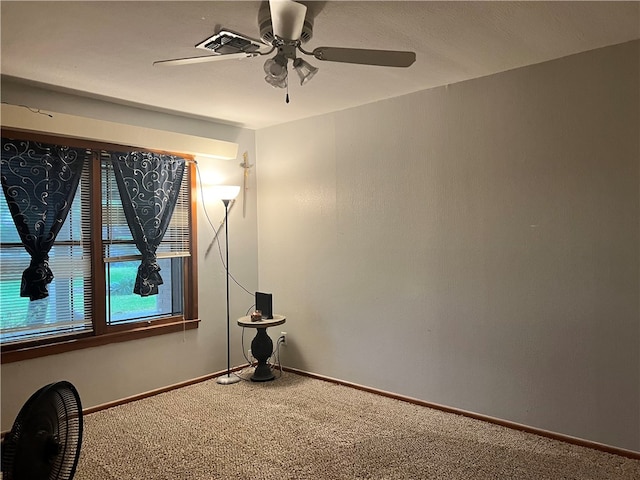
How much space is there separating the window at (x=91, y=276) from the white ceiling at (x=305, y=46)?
72cm

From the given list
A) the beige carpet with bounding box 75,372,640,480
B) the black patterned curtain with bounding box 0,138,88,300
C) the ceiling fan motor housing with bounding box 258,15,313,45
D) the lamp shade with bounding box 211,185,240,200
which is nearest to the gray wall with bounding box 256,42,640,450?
the beige carpet with bounding box 75,372,640,480

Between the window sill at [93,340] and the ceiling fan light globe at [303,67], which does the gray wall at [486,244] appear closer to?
the window sill at [93,340]

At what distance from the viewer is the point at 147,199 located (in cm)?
381

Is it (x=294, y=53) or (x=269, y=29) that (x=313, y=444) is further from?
(x=269, y=29)

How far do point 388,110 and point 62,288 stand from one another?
108 inches

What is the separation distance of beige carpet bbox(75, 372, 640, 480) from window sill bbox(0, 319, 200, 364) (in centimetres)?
51

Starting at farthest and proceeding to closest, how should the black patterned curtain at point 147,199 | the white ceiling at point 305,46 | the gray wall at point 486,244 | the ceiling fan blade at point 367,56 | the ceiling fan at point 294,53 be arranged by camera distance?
the black patterned curtain at point 147,199
the gray wall at point 486,244
the white ceiling at point 305,46
the ceiling fan blade at point 367,56
the ceiling fan at point 294,53

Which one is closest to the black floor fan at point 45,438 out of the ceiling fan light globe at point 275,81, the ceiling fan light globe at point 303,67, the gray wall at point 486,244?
the ceiling fan light globe at point 275,81

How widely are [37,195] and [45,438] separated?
6.89 feet

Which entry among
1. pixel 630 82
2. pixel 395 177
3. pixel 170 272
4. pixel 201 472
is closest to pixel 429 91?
pixel 395 177

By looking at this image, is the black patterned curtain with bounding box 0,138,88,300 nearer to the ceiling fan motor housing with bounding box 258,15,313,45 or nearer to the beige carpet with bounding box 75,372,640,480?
the beige carpet with bounding box 75,372,640,480

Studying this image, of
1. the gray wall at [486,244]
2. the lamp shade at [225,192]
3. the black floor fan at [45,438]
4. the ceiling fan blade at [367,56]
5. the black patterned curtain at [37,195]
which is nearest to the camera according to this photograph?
the black floor fan at [45,438]

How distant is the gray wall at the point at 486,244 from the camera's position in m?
2.72

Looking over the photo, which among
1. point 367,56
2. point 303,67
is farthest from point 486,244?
point 303,67
